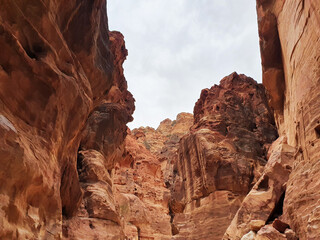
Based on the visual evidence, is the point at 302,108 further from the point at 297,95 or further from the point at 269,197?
the point at 269,197

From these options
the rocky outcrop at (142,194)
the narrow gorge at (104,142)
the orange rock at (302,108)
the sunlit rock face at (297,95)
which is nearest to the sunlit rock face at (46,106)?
the narrow gorge at (104,142)

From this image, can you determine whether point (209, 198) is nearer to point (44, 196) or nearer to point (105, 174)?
point (105, 174)

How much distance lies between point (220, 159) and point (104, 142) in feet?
33.9

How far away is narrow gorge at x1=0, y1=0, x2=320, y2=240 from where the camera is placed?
10188 mm

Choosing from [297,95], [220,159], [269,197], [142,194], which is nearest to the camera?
[297,95]

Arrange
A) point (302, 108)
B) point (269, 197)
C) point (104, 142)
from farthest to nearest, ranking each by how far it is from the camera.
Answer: point (104, 142), point (269, 197), point (302, 108)

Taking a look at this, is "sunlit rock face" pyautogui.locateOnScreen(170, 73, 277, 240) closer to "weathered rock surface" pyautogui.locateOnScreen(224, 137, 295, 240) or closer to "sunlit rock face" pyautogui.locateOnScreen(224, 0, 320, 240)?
"weathered rock surface" pyautogui.locateOnScreen(224, 137, 295, 240)

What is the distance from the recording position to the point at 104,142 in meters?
23.5

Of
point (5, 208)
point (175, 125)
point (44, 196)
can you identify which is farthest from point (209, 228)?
point (175, 125)

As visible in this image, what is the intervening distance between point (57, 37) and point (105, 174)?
1056 centimetres

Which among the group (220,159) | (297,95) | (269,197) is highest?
(220,159)

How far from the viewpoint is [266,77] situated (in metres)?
19.3

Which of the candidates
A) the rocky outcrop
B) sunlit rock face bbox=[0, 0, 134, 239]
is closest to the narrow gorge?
sunlit rock face bbox=[0, 0, 134, 239]

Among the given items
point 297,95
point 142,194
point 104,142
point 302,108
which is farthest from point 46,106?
point 142,194
